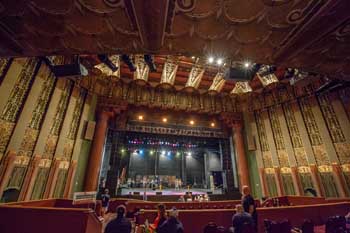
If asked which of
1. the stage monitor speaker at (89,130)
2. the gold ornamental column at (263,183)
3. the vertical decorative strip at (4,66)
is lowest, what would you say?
the gold ornamental column at (263,183)

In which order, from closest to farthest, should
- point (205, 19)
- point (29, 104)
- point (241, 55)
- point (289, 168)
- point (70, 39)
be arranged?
point (205, 19)
point (70, 39)
point (241, 55)
point (29, 104)
point (289, 168)

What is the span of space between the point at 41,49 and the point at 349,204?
10105mm

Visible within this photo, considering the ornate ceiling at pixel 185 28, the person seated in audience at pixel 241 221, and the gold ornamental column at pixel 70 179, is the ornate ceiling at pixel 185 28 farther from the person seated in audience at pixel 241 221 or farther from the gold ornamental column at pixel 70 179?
the gold ornamental column at pixel 70 179

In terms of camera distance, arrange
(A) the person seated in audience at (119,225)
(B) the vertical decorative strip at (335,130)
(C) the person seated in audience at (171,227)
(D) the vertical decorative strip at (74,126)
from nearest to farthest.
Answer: (A) the person seated in audience at (119,225) → (C) the person seated in audience at (171,227) → (B) the vertical decorative strip at (335,130) → (D) the vertical decorative strip at (74,126)

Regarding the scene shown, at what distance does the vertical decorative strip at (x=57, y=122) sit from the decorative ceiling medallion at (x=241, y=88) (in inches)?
427

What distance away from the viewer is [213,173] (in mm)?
16000

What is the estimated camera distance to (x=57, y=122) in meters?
8.48

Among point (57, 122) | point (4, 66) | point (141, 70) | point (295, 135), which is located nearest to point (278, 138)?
point (295, 135)

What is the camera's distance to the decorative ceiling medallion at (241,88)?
37.6 feet

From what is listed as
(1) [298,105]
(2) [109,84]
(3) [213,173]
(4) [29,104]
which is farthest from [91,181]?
(1) [298,105]

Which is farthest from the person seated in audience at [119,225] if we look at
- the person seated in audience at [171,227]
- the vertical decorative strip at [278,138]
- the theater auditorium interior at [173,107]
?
the vertical decorative strip at [278,138]

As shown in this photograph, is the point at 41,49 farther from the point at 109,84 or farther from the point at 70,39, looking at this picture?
the point at 109,84

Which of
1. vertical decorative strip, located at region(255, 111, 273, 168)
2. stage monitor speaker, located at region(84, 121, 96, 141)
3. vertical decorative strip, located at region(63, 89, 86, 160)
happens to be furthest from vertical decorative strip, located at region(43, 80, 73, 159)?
vertical decorative strip, located at region(255, 111, 273, 168)

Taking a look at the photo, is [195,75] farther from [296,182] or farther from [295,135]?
[296,182]
